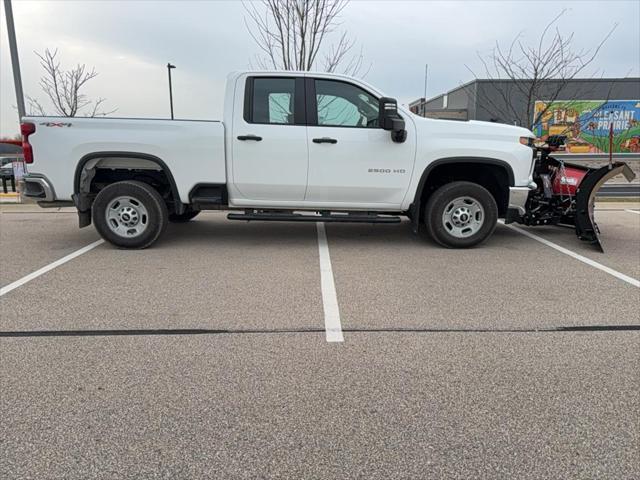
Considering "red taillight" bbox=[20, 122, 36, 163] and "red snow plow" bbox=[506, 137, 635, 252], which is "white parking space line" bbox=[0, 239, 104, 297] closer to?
"red taillight" bbox=[20, 122, 36, 163]

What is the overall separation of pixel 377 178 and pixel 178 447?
14.6ft

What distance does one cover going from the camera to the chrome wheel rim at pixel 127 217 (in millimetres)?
6395

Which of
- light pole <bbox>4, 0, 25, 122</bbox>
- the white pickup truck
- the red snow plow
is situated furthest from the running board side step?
light pole <bbox>4, 0, 25, 122</bbox>

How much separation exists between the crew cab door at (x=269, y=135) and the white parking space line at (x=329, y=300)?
0.95 metres

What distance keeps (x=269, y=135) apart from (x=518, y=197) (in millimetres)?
3254

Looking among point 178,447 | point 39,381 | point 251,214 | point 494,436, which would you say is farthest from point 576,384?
point 251,214

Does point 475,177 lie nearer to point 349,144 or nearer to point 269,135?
point 349,144

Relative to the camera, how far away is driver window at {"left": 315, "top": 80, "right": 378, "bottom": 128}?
6.19 metres

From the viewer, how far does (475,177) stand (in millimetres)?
6785

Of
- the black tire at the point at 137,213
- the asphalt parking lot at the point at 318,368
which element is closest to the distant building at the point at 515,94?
the black tire at the point at 137,213

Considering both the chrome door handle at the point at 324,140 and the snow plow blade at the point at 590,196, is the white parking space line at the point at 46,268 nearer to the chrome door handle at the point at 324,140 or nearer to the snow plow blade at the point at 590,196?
the chrome door handle at the point at 324,140

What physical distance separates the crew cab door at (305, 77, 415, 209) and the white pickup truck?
1 cm

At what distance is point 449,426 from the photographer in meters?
2.68

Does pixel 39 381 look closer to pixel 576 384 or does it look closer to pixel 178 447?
pixel 178 447
